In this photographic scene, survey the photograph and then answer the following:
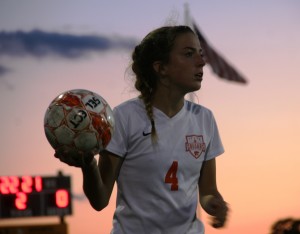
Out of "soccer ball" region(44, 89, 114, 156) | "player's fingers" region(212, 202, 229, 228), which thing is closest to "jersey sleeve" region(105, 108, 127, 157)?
"soccer ball" region(44, 89, 114, 156)

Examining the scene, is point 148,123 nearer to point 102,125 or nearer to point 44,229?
point 102,125

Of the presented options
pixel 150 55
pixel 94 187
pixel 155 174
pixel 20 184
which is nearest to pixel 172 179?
pixel 155 174

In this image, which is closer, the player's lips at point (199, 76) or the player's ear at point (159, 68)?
the player's lips at point (199, 76)

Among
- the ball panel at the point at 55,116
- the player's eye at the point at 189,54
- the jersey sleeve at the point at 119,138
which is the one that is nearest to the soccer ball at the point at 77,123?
the ball panel at the point at 55,116

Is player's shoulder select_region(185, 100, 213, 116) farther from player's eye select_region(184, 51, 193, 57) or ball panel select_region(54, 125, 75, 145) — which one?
ball panel select_region(54, 125, 75, 145)

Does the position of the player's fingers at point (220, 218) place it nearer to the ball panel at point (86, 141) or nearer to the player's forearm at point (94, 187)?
the player's forearm at point (94, 187)

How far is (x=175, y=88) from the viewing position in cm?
463

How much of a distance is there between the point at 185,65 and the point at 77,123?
2.43 feet

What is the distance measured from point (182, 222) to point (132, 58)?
3.49 feet

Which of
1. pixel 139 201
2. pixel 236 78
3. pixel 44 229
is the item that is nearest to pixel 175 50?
pixel 139 201

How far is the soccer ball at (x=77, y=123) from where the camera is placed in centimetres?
419

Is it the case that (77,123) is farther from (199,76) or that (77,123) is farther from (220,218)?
(220,218)

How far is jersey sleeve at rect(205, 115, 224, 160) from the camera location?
4.79 m

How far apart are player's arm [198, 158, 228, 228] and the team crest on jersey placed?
143mm
